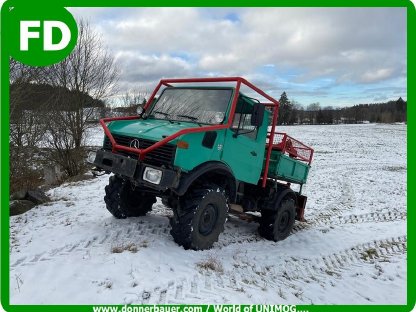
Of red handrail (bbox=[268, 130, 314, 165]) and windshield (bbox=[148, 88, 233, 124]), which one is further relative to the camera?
red handrail (bbox=[268, 130, 314, 165])

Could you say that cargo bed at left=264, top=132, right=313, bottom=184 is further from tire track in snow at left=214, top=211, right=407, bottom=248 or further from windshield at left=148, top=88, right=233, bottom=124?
windshield at left=148, top=88, right=233, bottom=124

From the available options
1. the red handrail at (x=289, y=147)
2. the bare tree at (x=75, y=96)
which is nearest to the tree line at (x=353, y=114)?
the bare tree at (x=75, y=96)

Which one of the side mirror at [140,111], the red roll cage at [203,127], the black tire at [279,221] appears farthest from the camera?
the black tire at [279,221]

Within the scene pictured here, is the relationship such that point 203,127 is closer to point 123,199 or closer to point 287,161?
point 123,199

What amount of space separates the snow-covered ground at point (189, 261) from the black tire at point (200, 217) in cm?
19

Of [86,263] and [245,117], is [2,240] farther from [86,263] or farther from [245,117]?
[245,117]

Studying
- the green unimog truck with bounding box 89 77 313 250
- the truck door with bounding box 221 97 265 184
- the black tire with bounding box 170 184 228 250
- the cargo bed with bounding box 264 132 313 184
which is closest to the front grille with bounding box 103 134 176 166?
the green unimog truck with bounding box 89 77 313 250

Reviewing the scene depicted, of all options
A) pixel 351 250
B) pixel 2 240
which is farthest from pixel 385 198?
pixel 2 240

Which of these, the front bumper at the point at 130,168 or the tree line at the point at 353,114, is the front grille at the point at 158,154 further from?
the tree line at the point at 353,114

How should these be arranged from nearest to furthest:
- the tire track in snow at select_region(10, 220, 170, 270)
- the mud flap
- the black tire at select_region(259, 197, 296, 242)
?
the tire track in snow at select_region(10, 220, 170, 270) → the black tire at select_region(259, 197, 296, 242) → the mud flap

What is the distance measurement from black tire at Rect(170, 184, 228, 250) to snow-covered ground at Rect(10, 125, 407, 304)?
0.19m

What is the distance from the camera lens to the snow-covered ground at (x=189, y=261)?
164 inches

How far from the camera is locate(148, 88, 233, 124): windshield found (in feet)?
19.6

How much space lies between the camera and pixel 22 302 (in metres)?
3.87
